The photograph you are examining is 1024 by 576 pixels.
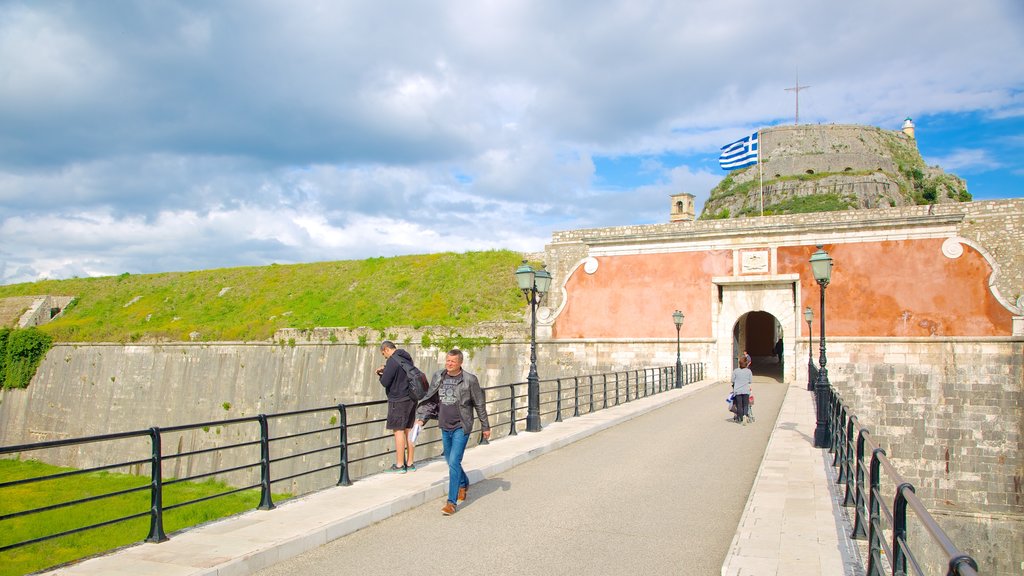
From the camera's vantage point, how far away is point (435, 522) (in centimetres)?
660

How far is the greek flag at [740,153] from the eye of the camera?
3425cm

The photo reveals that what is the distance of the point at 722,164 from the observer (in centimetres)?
3512

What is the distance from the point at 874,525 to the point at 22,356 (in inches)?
1493

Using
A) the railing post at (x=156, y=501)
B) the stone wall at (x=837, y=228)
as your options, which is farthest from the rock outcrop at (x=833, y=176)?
the railing post at (x=156, y=501)

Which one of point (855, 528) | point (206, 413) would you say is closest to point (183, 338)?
point (206, 413)

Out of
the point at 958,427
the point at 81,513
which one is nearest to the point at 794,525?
the point at 958,427

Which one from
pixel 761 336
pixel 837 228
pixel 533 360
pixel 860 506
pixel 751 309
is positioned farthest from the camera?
pixel 761 336

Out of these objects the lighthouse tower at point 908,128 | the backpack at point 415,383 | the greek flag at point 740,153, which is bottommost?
the backpack at point 415,383

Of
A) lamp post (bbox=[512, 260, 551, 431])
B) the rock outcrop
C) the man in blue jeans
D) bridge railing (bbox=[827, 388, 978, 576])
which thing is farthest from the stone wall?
the rock outcrop

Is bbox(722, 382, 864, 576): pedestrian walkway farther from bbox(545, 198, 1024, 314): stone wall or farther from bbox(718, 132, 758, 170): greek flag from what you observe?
bbox(718, 132, 758, 170): greek flag

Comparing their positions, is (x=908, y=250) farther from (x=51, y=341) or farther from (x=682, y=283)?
(x=51, y=341)

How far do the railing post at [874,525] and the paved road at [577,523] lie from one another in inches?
44.5

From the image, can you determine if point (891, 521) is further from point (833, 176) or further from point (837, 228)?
point (833, 176)

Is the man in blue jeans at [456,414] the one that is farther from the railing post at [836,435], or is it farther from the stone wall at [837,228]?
the stone wall at [837,228]
